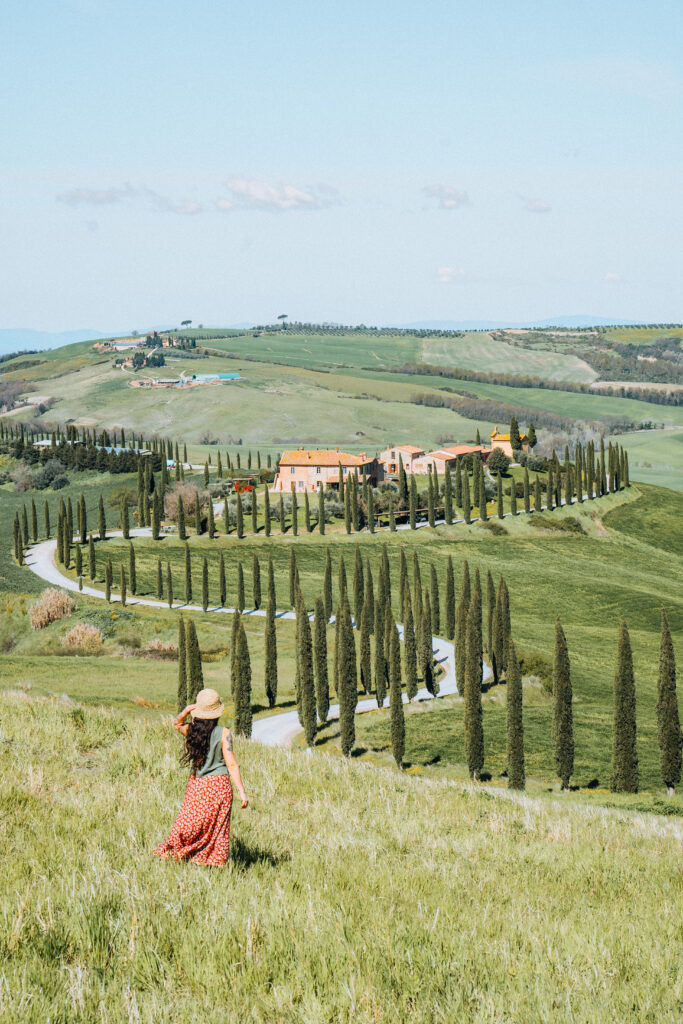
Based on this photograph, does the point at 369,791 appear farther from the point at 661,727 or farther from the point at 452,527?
the point at 452,527

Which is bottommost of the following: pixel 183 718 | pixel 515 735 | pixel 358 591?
pixel 515 735

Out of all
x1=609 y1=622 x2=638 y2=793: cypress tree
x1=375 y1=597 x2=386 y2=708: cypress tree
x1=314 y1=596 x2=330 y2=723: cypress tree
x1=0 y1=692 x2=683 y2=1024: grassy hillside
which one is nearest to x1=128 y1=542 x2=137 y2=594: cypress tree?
x1=375 y1=597 x2=386 y2=708: cypress tree

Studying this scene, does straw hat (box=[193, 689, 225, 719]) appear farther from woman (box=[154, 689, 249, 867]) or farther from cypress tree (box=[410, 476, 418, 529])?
cypress tree (box=[410, 476, 418, 529])

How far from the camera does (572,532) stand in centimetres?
15050

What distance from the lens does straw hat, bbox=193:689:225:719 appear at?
9523 mm

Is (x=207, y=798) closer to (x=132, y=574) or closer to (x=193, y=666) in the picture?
(x=193, y=666)

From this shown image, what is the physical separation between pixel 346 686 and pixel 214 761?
191 ft

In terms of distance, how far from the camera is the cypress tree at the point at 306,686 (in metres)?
64.6

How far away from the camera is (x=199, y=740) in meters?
9.48

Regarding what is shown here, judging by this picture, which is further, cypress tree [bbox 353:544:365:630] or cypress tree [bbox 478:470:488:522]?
cypress tree [bbox 478:470:488:522]

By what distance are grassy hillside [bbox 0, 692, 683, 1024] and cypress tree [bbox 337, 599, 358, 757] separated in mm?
51158

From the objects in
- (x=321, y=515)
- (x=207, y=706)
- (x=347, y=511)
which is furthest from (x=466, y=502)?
(x=207, y=706)

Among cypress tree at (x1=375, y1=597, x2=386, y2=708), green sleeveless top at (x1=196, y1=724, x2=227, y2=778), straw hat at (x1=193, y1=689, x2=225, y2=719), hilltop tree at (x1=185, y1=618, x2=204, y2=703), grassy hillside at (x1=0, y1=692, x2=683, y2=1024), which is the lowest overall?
cypress tree at (x1=375, y1=597, x2=386, y2=708)

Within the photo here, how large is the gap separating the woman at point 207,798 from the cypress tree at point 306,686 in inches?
2196
